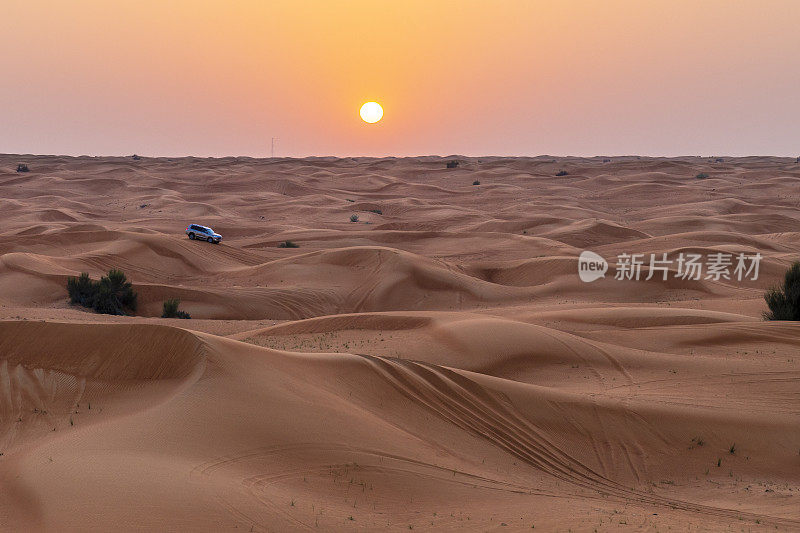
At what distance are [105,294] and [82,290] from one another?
1259 millimetres

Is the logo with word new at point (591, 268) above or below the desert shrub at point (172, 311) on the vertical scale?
above

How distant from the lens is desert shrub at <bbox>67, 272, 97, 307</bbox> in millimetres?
22708

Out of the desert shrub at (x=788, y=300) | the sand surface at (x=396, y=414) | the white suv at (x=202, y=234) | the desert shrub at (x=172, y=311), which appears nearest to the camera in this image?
the sand surface at (x=396, y=414)

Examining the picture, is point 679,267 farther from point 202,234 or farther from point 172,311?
point 202,234

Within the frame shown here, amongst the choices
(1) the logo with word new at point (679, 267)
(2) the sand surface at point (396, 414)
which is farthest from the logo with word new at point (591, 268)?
(2) the sand surface at point (396, 414)

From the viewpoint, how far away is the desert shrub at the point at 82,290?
22.7 m

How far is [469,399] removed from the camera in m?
11.0

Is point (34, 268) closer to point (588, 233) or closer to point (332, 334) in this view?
point (332, 334)

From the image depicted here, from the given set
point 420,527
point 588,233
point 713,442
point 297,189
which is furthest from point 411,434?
point 297,189

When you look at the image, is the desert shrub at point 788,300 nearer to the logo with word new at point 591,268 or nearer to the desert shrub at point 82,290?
the logo with word new at point 591,268

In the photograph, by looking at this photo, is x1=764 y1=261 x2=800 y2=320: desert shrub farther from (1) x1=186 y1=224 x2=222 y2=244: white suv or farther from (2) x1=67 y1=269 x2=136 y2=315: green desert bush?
(1) x1=186 y1=224 x2=222 y2=244: white suv

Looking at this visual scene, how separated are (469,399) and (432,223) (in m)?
38.8

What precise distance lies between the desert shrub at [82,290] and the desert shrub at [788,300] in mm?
19034

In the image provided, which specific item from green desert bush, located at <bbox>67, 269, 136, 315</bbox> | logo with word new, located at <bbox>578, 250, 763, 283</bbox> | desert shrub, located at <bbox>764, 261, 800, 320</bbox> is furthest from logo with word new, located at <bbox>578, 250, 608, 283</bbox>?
green desert bush, located at <bbox>67, 269, 136, 315</bbox>
